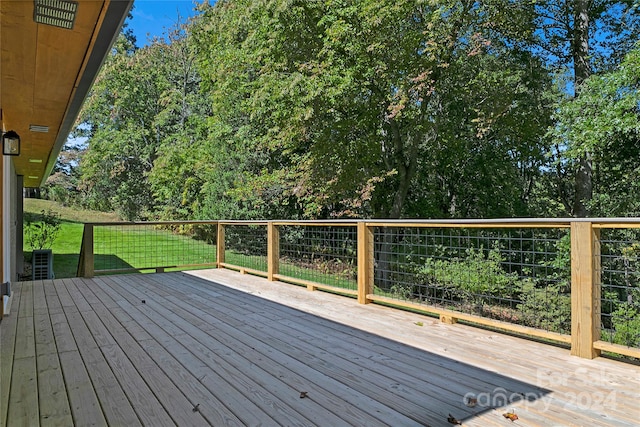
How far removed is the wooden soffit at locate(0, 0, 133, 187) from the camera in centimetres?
212

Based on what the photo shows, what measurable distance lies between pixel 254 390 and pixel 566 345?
2334 millimetres

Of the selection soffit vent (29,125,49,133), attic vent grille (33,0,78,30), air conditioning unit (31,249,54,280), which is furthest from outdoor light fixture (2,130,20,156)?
air conditioning unit (31,249,54,280)

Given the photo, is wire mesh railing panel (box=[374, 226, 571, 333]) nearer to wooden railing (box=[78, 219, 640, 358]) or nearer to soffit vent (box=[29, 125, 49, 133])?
wooden railing (box=[78, 219, 640, 358])

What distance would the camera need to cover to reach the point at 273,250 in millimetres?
5801

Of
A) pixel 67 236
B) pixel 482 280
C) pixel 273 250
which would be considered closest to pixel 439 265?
pixel 482 280

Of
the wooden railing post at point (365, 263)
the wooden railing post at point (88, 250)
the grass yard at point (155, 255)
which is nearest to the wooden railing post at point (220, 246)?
the grass yard at point (155, 255)

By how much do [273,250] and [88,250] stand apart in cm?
281

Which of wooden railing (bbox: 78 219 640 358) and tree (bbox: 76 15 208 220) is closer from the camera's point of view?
wooden railing (bbox: 78 219 640 358)

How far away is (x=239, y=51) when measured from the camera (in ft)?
34.9

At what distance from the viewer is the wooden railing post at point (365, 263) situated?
4242mm

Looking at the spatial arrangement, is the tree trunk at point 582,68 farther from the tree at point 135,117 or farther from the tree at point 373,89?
the tree at point 135,117

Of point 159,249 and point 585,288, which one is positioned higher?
point 585,288

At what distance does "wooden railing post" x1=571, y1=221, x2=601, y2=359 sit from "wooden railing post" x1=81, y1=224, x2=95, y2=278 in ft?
19.8

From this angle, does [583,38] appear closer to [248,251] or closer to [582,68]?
[582,68]
